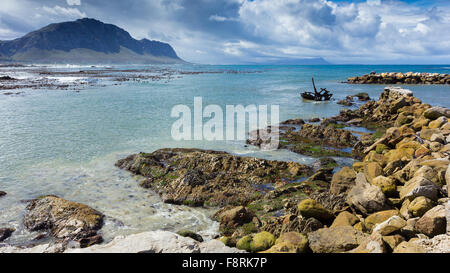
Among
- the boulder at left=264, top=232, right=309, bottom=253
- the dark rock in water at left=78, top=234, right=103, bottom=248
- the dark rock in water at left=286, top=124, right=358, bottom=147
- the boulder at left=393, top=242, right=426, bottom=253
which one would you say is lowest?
the dark rock in water at left=78, top=234, right=103, bottom=248

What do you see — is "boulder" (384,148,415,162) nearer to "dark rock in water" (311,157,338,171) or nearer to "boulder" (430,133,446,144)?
"boulder" (430,133,446,144)

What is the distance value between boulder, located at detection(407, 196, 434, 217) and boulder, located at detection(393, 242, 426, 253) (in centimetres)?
173

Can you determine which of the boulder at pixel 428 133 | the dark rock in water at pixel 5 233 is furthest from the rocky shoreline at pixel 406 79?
the dark rock in water at pixel 5 233

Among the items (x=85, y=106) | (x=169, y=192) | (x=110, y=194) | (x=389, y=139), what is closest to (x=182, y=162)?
(x=169, y=192)

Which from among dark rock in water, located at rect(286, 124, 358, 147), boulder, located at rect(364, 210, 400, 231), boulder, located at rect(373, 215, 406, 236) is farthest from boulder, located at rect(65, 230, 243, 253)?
dark rock in water, located at rect(286, 124, 358, 147)

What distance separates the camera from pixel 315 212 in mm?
7688

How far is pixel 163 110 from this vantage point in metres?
28.7

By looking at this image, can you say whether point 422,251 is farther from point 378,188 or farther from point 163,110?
point 163,110

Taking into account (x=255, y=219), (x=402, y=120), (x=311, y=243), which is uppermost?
(x=402, y=120)

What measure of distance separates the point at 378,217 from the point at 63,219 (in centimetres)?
935

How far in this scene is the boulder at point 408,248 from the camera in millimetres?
5023

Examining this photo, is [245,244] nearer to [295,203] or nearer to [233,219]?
[233,219]

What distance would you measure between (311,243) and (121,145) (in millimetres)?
13534

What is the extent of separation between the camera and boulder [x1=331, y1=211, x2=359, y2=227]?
23.4 ft
